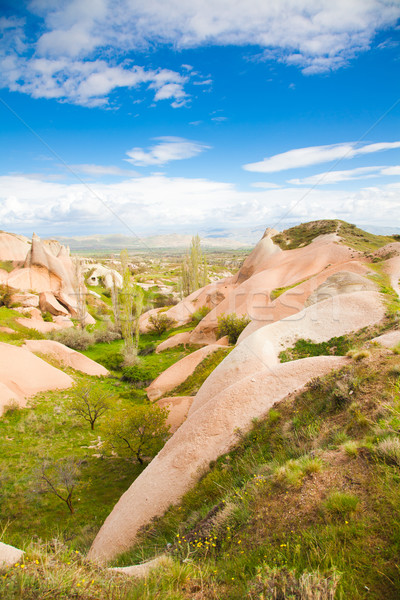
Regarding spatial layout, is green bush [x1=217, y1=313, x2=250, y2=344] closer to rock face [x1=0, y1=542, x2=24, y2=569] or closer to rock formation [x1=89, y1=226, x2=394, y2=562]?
rock formation [x1=89, y1=226, x2=394, y2=562]

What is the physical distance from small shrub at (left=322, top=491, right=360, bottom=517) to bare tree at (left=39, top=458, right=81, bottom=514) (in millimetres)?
10060

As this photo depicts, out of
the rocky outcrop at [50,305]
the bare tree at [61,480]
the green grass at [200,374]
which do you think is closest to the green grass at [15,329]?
the rocky outcrop at [50,305]

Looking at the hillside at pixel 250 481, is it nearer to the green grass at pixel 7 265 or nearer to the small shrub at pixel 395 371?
the small shrub at pixel 395 371

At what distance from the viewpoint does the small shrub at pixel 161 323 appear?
38531 millimetres

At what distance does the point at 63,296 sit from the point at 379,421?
46.8 metres

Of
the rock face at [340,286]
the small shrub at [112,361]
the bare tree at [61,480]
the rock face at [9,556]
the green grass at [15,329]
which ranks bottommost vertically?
the small shrub at [112,361]

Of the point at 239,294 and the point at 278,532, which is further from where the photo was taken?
the point at 239,294

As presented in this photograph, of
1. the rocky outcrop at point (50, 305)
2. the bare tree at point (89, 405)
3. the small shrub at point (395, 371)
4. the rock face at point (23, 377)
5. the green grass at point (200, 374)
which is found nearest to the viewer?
the small shrub at point (395, 371)

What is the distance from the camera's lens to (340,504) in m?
3.74

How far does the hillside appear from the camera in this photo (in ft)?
11.1

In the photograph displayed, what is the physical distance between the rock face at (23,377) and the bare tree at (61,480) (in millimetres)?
7026

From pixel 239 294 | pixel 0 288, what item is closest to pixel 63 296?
pixel 0 288

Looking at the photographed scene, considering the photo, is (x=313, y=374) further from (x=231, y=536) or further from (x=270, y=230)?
(x=270, y=230)

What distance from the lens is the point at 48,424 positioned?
17219 mm
